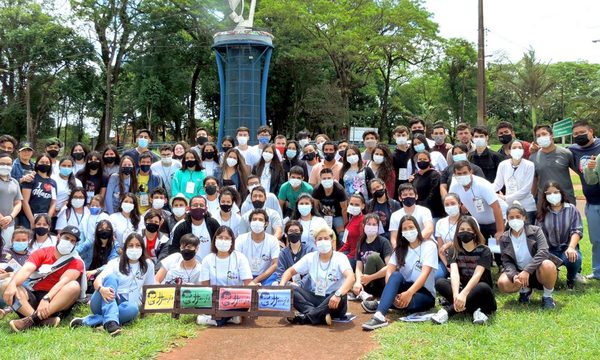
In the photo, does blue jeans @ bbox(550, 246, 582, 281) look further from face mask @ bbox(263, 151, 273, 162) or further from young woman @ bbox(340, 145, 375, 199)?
face mask @ bbox(263, 151, 273, 162)

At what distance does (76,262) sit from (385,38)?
985 inches

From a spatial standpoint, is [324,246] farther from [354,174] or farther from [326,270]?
[354,174]

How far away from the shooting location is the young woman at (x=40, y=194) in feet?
25.1

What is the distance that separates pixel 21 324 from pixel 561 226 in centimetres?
634

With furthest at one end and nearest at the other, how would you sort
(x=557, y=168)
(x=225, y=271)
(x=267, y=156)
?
(x=267, y=156) → (x=557, y=168) → (x=225, y=271)

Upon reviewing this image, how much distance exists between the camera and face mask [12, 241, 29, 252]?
249 inches

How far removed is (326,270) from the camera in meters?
6.05

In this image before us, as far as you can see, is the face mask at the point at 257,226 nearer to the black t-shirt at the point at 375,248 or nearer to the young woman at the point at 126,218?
the black t-shirt at the point at 375,248

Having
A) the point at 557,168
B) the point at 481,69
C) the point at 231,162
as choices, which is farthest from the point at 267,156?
the point at 481,69

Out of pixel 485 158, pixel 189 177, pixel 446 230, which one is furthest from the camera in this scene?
pixel 189 177

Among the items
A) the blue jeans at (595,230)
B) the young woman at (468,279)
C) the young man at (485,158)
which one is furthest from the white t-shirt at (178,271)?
the blue jeans at (595,230)

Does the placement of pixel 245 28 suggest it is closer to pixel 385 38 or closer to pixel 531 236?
pixel 385 38

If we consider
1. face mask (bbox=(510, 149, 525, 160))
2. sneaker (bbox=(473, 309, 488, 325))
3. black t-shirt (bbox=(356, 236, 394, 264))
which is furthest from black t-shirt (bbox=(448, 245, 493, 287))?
face mask (bbox=(510, 149, 525, 160))

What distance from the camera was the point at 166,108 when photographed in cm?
3528
